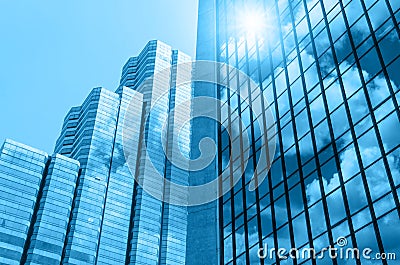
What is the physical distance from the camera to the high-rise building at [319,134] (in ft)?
85.3

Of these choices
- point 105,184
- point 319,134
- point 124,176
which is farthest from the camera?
point 124,176

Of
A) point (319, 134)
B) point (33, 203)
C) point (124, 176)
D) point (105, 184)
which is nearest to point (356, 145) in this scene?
point (319, 134)

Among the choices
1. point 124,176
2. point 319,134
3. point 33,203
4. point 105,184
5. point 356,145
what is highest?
point 124,176

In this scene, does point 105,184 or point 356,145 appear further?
point 105,184

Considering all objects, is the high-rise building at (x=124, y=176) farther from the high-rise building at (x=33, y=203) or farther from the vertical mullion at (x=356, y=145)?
the vertical mullion at (x=356, y=145)

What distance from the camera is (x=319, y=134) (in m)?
31.3

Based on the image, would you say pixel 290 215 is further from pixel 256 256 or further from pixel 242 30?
pixel 242 30

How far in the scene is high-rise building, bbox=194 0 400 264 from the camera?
26000mm

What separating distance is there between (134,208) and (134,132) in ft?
102

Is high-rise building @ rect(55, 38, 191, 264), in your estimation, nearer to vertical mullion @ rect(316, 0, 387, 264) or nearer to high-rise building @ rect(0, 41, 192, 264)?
high-rise building @ rect(0, 41, 192, 264)

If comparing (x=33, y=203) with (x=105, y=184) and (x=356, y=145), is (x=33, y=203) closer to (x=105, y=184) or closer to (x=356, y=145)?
(x=105, y=184)

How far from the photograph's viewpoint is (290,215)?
3077cm

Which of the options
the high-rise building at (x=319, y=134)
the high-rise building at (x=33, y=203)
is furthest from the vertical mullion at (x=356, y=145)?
the high-rise building at (x=33, y=203)

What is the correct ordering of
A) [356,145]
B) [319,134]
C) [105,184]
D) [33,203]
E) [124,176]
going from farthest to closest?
[124,176]
[105,184]
[33,203]
[319,134]
[356,145]
